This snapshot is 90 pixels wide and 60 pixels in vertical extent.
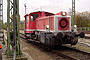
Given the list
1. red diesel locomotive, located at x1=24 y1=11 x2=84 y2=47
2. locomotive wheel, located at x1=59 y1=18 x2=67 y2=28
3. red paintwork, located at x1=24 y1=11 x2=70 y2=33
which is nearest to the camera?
red diesel locomotive, located at x1=24 y1=11 x2=84 y2=47

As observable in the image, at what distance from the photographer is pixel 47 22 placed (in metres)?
10.8

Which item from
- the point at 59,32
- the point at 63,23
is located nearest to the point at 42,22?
the point at 63,23

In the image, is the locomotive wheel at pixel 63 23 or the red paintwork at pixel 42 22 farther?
the red paintwork at pixel 42 22

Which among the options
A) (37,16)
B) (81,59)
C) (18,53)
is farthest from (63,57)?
(37,16)

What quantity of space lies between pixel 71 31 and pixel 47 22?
2.06m

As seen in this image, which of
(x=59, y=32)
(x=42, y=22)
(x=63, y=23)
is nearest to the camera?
(x=59, y=32)

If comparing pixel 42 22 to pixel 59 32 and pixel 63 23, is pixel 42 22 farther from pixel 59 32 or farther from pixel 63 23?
pixel 59 32

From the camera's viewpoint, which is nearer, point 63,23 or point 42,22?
point 63,23

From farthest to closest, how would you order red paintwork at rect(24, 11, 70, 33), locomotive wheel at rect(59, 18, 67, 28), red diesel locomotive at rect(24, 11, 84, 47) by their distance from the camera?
red paintwork at rect(24, 11, 70, 33), locomotive wheel at rect(59, 18, 67, 28), red diesel locomotive at rect(24, 11, 84, 47)

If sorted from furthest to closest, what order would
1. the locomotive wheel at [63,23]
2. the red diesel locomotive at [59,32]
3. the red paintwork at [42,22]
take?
the red paintwork at [42,22] < the locomotive wheel at [63,23] < the red diesel locomotive at [59,32]

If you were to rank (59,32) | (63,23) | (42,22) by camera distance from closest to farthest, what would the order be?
(59,32) → (63,23) → (42,22)

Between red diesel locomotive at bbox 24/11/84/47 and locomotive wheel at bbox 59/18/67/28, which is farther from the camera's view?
locomotive wheel at bbox 59/18/67/28

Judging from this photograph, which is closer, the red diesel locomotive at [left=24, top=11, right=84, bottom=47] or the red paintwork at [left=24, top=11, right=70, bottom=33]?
the red diesel locomotive at [left=24, top=11, right=84, bottom=47]

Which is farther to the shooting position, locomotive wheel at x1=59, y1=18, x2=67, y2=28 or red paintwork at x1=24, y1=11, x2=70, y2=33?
A: red paintwork at x1=24, y1=11, x2=70, y2=33
